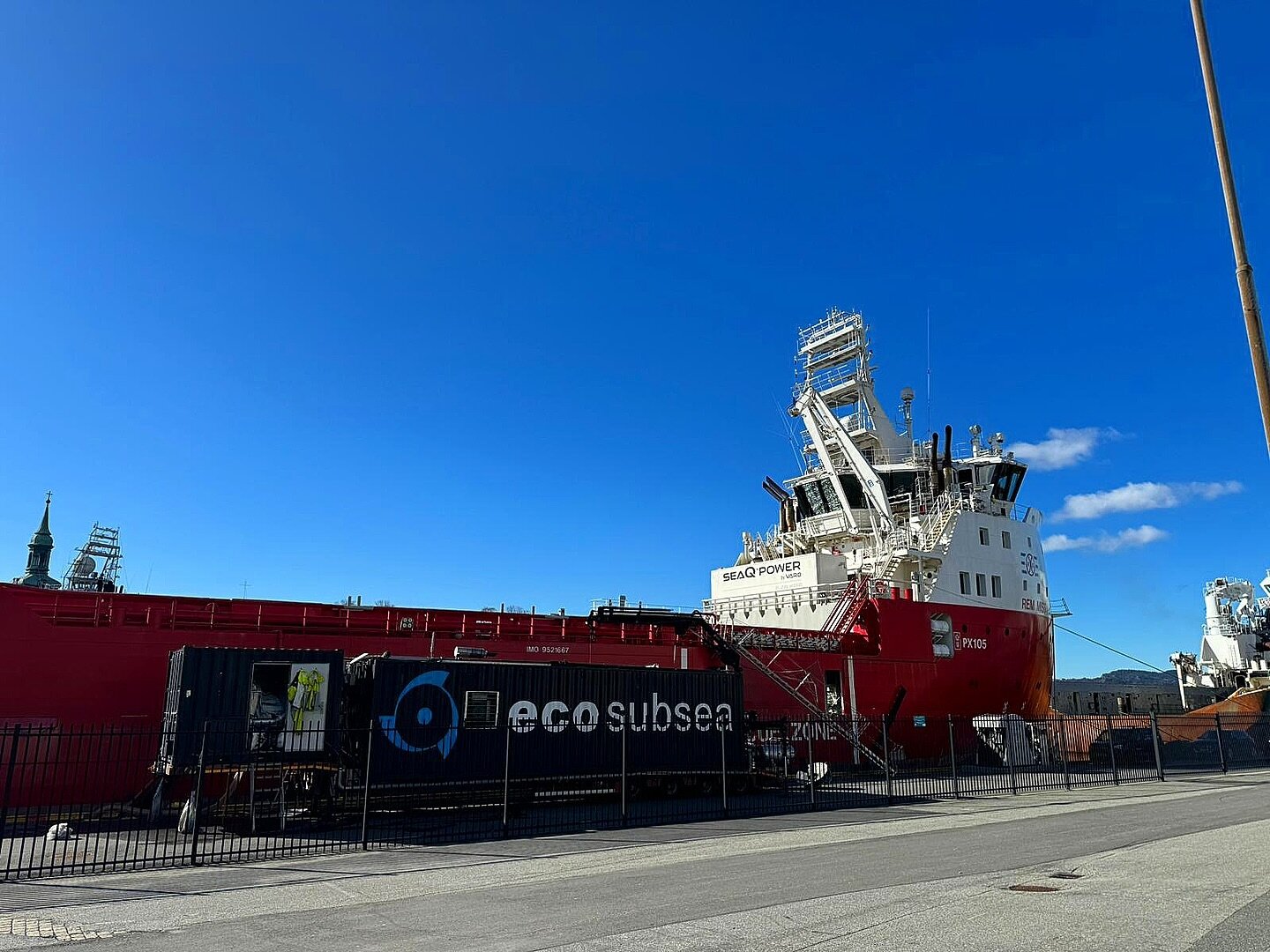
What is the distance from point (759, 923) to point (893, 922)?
133cm

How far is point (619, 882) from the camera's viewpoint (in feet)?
36.9

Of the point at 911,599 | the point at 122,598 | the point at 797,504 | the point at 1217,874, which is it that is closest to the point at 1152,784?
the point at 911,599

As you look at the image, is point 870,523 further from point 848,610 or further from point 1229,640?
point 1229,640

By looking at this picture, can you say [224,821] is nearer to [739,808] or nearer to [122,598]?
[122,598]

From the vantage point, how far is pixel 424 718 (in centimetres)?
1811

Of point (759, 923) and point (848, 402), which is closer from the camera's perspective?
point (759, 923)

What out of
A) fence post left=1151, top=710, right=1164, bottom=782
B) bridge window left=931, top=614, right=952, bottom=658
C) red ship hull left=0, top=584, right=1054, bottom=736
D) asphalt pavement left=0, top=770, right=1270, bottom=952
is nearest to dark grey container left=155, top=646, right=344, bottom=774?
red ship hull left=0, top=584, right=1054, bottom=736

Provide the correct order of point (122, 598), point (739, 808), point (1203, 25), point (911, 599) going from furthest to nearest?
point (911, 599) < point (122, 598) < point (739, 808) < point (1203, 25)

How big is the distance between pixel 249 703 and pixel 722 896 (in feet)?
37.4

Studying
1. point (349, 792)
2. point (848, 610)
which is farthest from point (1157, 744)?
point (349, 792)

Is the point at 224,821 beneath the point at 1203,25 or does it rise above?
beneath

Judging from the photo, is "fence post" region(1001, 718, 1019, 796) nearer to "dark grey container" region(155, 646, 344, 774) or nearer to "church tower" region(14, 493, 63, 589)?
"dark grey container" region(155, 646, 344, 774)

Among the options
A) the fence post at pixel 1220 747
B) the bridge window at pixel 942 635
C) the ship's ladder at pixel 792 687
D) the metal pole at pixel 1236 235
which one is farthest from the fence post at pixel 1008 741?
the metal pole at pixel 1236 235

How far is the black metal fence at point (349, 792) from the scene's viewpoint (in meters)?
14.1
